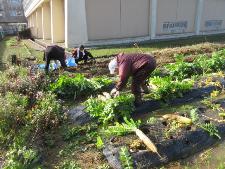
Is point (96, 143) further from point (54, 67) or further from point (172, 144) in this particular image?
point (54, 67)

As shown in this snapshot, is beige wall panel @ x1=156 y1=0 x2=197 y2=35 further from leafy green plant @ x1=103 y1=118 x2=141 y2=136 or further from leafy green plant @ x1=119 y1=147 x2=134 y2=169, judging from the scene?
leafy green plant @ x1=119 y1=147 x2=134 y2=169

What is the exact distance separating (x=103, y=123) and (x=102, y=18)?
1410cm

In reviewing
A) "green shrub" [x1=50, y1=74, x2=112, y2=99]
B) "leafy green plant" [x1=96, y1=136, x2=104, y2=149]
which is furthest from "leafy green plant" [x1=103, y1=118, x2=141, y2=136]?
"green shrub" [x1=50, y1=74, x2=112, y2=99]

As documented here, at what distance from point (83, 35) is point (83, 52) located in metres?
6.99

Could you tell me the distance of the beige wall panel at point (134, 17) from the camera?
67.5ft

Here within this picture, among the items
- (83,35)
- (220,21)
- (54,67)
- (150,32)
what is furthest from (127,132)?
(220,21)

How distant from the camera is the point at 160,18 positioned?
2264 cm

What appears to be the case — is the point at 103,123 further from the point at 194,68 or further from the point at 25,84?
the point at 194,68

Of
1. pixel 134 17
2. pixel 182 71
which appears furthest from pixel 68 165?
pixel 134 17

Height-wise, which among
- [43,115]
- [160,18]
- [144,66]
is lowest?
[43,115]

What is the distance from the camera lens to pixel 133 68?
6.98 m

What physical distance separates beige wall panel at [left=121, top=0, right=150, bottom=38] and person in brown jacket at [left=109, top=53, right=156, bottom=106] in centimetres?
1394

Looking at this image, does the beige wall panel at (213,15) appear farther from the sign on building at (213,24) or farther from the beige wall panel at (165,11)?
the beige wall panel at (165,11)

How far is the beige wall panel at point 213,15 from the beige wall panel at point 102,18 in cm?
872
